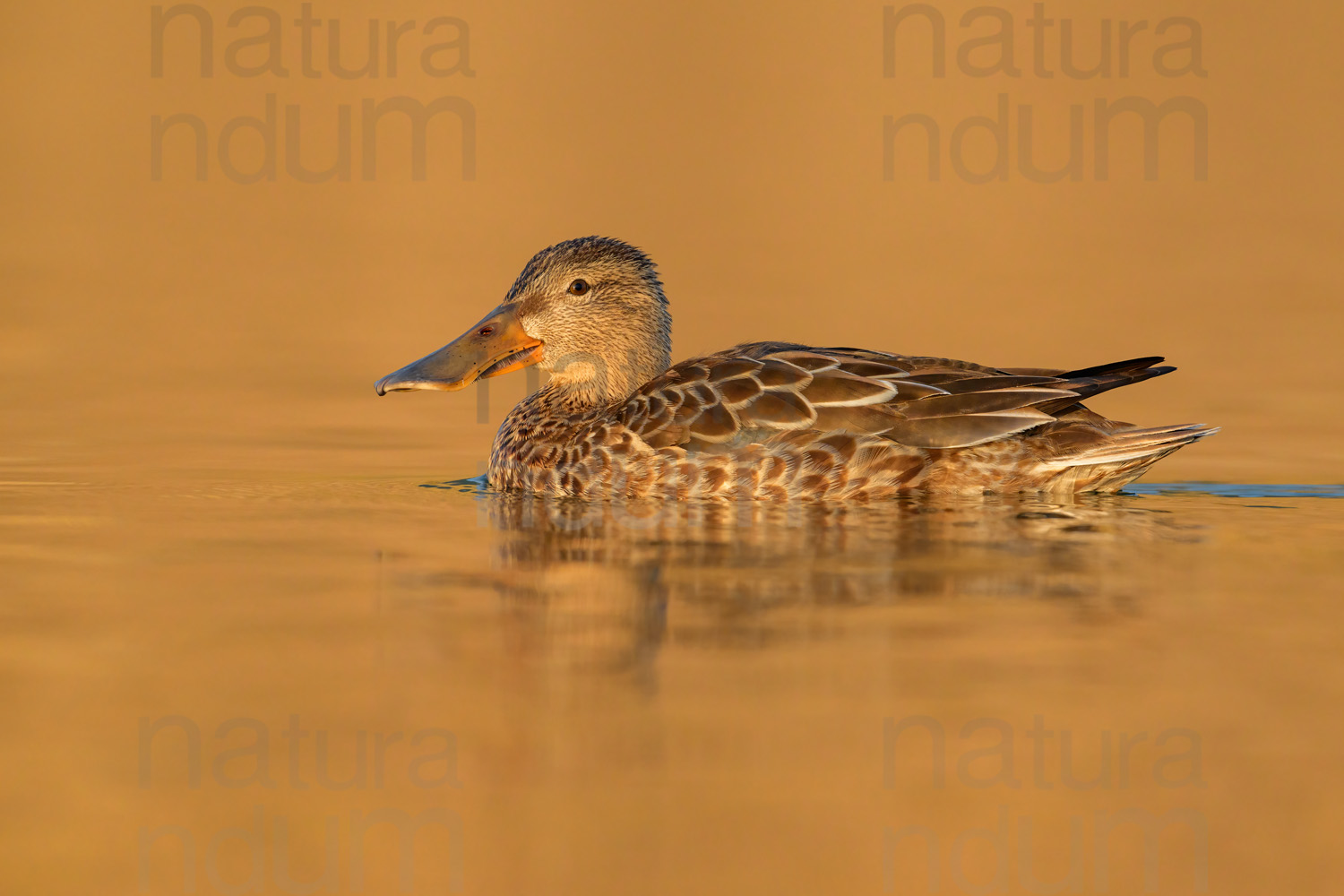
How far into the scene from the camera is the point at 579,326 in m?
10.2

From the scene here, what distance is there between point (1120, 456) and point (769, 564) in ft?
7.71

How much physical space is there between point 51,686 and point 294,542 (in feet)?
8.39

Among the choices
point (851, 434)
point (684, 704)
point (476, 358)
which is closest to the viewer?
point (684, 704)

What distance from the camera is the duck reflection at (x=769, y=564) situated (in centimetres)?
619

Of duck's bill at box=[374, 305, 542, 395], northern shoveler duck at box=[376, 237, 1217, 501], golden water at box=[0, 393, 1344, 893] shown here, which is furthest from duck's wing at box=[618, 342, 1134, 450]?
duck's bill at box=[374, 305, 542, 395]

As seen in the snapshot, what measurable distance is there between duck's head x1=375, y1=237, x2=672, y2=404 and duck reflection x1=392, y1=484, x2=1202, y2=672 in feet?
3.95

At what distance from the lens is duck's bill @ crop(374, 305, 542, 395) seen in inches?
389

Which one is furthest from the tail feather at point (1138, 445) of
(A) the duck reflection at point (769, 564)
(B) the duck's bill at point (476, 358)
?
(B) the duck's bill at point (476, 358)

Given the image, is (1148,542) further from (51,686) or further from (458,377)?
(51,686)

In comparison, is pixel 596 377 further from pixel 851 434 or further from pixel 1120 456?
pixel 1120 456

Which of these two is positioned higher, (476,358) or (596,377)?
(476,358)

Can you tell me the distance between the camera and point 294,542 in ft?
26.6

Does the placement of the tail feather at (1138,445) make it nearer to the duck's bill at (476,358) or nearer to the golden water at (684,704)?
the golden water at (684,704)

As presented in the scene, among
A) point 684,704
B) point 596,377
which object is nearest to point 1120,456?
point 596,377
